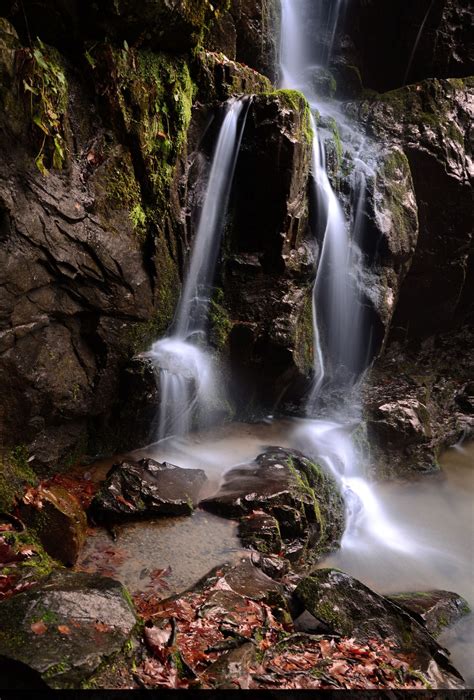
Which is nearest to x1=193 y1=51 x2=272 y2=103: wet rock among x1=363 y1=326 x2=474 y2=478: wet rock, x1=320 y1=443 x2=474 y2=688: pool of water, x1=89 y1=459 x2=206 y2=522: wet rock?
x1=89 y1=459 x2=206 y2=522: wet rock

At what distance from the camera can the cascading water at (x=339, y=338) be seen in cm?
832

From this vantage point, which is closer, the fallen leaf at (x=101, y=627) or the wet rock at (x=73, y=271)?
the fallen leaf at (x=101, y=627)

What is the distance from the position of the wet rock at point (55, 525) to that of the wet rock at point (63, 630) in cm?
98

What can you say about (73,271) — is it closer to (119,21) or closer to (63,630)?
(119,21)

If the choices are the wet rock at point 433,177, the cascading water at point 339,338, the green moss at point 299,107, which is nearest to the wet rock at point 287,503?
the cascading water at point 339,338

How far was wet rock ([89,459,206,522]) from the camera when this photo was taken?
17.6ft

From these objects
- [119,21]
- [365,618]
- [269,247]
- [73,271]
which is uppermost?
[119,21]

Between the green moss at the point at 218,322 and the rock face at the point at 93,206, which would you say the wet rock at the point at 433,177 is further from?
the green moss at the point at 218,322

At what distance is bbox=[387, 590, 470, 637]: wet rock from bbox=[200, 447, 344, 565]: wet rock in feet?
3.88

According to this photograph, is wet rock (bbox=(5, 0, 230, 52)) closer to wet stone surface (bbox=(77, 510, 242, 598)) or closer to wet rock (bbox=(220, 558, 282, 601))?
wet stone surface (bbox=(77, 510, 242, 598))

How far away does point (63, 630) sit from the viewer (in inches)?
119

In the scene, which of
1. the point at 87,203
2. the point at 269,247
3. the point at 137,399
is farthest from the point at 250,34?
the point at 137,399

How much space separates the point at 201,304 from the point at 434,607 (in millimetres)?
5581

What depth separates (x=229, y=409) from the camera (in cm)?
856
